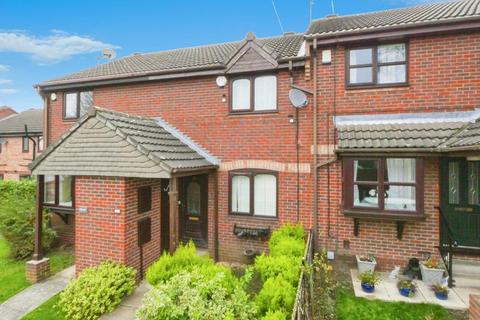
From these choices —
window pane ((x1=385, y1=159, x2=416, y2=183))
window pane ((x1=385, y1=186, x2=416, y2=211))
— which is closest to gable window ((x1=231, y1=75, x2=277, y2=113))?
window pane ((x1=385, y1=159, x2=416, y2=183))

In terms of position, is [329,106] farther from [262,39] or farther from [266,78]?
[262,39]

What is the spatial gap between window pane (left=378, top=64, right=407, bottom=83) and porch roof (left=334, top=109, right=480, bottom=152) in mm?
982

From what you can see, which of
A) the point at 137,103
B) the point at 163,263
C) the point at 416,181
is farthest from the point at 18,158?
the point at 416,181

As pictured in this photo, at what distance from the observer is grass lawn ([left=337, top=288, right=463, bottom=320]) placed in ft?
17.1

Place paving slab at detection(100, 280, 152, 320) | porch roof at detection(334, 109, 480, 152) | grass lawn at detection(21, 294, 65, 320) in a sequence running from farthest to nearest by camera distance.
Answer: porch roof at detection(334, 109, 480, 152), grass lawn at detection(21, 294, 65, 320), paving slab at detection(100, 280, 152, 320)

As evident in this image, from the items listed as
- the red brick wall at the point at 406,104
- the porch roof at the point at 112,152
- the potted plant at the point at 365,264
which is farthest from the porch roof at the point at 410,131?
the porch roof at the point at 112,152

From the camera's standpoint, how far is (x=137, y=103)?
977 centimetres

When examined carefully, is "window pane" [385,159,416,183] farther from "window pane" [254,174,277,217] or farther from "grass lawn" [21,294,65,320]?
"grass lawn" [21,294,65,320]

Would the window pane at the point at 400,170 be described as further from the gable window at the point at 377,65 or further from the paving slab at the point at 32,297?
the paving slab at the point at 32,297

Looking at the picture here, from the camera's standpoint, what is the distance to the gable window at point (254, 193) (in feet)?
26.9

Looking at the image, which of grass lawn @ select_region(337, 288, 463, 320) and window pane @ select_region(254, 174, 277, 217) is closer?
grass lawn @ select_region(337, 288, 463, 320)

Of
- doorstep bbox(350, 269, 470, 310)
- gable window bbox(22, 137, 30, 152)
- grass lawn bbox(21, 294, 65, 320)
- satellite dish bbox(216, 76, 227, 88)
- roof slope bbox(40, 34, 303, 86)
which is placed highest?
roof slope bbox(40, 34, 303, 86)

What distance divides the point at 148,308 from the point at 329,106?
666cm

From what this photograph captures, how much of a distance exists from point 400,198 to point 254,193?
399 centimetres
